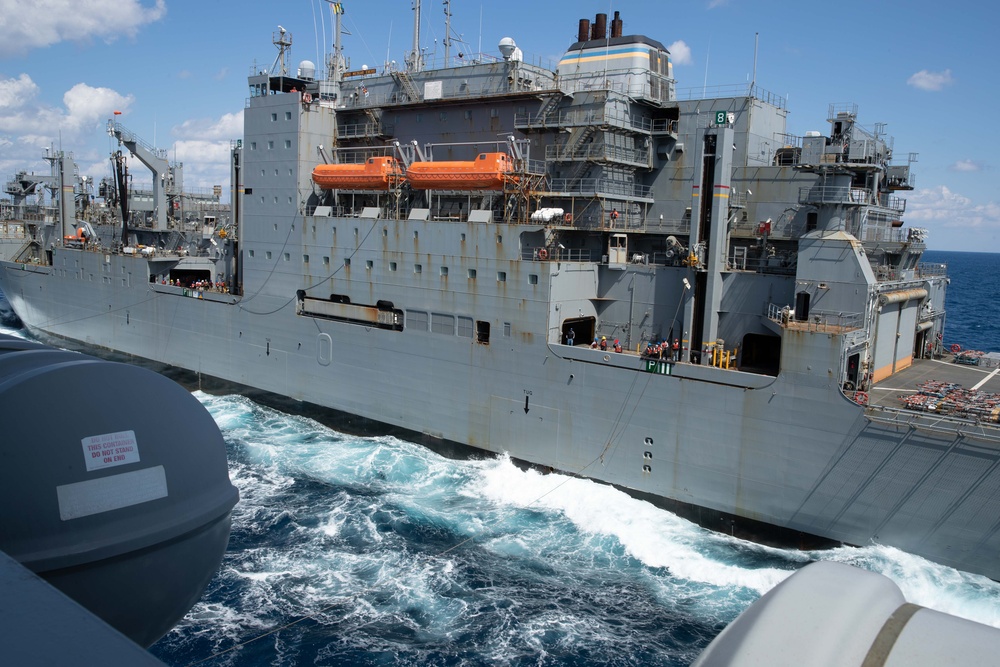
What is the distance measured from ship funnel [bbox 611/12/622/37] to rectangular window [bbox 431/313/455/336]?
406 inches

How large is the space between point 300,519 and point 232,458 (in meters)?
5.08

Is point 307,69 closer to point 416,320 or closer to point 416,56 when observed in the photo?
point 416,56

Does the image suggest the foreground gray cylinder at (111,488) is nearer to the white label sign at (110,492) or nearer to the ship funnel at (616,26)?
the white label sign at (110,492)

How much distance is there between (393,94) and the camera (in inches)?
982

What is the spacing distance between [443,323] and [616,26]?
1076 cm

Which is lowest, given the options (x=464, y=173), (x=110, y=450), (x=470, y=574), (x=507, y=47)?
(x=470, y=574)

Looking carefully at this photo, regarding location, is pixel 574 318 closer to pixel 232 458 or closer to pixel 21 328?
pixel 232 458

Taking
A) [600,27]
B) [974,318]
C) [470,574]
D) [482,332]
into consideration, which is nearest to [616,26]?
[600,27]

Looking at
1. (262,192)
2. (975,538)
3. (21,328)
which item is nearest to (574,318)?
(975,538)

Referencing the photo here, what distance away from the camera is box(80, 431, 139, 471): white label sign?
4.82m

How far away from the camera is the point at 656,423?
17.2 metres

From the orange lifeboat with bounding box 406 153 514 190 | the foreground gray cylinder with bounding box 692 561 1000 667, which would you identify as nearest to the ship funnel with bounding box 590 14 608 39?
the orange lifeboat with bounding box 406 153 514 190

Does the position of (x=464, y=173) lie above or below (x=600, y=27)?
below

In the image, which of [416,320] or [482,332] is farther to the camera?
[416,320]
